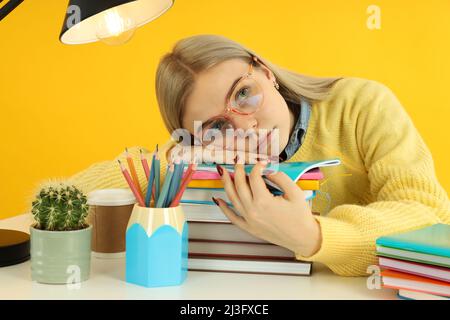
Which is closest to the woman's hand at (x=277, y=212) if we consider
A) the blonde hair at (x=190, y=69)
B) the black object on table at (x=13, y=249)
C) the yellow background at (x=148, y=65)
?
the black object on table at (x=13, y=249)

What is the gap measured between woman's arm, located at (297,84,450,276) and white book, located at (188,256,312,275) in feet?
0.11

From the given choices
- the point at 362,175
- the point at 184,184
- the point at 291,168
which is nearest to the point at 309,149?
the point at 362,175

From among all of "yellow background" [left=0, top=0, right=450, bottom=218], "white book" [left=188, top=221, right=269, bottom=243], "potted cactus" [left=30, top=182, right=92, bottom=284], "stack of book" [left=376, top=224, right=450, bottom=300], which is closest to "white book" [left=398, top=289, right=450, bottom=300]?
"stack of book" [left=376, top=224, right=450, bottom=300]

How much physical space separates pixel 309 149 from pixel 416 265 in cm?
70

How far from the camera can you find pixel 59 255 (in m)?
0.92

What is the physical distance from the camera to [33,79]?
10.1 feet

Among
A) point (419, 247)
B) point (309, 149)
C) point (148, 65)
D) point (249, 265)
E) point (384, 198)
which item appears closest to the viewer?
point (419, 247)

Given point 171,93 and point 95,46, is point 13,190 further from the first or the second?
point 171,93

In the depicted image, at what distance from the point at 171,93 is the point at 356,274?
679 millimetres

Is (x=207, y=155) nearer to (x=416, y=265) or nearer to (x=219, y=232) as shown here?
(x=219, y=232)

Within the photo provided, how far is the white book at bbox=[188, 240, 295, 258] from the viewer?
1000 millimetres

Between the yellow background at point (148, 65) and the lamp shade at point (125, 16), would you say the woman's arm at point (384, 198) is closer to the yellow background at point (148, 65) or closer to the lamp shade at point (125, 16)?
the lamp shade at point (125, 16)

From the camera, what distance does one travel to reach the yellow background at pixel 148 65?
9.34ft
